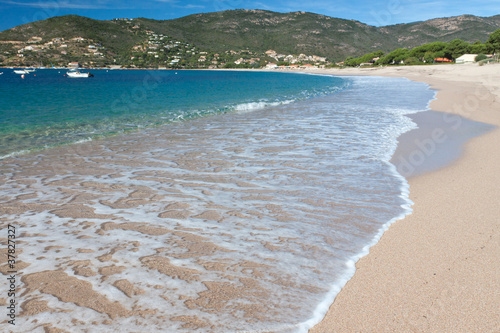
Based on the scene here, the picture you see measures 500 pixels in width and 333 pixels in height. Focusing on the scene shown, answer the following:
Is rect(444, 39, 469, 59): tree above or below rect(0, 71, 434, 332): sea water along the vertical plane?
above

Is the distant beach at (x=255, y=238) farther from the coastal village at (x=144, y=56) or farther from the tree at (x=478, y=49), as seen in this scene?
the coastal village at (x=144, y=56)

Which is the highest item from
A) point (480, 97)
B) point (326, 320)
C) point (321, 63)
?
point (321, 63)

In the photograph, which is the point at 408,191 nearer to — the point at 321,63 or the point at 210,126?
the point at 210,126

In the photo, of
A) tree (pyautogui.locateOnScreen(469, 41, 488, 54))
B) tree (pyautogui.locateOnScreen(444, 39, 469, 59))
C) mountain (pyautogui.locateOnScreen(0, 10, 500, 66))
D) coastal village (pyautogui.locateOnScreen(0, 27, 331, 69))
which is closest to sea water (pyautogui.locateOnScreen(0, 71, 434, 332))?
tree (pyautogui.locateOnScreen(469, 41, 488, 54))

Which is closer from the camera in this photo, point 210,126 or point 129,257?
point 129,257

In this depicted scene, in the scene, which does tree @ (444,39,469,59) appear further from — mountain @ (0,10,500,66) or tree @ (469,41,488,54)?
mountain @ (0,10,500,66)

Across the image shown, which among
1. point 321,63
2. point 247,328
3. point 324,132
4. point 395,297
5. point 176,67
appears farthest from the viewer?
point 176,67

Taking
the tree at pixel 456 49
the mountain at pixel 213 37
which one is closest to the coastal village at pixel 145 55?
the mountain at pixel 213 37

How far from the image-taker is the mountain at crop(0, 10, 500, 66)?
150 meters

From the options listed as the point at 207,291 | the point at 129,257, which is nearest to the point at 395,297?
the point at 207,291

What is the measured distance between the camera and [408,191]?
6.24 meters

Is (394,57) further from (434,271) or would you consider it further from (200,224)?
(434,271)

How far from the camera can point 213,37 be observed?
193375mm

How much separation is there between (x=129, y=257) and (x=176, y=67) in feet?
620
